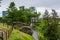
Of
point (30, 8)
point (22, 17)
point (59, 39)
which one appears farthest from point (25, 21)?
point (59, 39)

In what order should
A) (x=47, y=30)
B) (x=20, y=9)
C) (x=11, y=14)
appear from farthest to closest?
(x=20, y=9) → (x=11, y=14) → (x=47, y=30)

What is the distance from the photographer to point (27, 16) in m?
59.1

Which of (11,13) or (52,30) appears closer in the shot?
(52,30)

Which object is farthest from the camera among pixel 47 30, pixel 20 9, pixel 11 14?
pixel 20 9

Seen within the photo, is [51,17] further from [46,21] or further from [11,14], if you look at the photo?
[11,14]

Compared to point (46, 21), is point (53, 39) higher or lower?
lower

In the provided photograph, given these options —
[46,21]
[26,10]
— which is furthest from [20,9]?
[46,21]

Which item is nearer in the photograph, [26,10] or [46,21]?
[46,21]

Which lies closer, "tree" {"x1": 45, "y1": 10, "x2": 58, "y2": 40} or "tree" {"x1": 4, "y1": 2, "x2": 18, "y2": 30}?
"tree" {"x1": 45, "y1": 10, "x2": 58, "y2": 40}

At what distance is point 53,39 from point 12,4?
119 ft

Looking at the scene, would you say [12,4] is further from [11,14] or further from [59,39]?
[59,39]

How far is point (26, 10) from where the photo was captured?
61.7 meters

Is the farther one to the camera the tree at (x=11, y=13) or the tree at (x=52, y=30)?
the tree at (x=11, y=13)

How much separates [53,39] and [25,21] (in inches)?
1420
